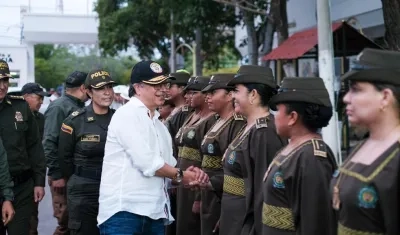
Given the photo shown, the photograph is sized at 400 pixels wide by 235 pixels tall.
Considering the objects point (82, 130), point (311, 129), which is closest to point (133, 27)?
point (82, 130)

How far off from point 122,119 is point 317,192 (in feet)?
5.40

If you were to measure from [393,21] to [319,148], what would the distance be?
5281 millimetres

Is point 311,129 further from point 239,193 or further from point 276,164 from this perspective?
point 239,193

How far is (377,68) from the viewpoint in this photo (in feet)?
9.91

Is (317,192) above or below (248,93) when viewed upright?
below

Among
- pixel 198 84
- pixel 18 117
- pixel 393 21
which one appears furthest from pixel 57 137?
pixel 393 21

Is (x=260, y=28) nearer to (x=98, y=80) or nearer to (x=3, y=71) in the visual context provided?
(x=98, y=80)

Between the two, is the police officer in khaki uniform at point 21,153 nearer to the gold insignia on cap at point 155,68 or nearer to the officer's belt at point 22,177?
the officer's belt at point 22,177

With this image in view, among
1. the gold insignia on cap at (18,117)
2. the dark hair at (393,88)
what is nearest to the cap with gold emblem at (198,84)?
the gold insignia on cap at (18,117)

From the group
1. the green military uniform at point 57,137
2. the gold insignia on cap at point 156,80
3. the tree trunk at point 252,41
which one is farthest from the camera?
the tree trunk at point 252,41

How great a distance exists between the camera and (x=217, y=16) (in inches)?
721

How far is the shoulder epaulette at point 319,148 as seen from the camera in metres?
3.92

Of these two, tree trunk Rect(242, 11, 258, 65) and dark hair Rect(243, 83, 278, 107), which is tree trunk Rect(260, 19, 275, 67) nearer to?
tree trunk Rect(242, 11, 258, 65)

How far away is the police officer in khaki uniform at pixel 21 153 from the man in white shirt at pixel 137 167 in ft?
4.36
